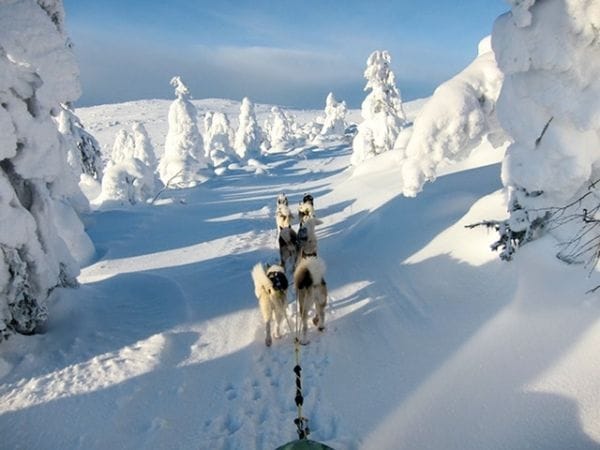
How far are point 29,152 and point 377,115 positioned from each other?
31.2 m

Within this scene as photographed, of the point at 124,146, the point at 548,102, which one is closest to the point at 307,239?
the point at 548,102

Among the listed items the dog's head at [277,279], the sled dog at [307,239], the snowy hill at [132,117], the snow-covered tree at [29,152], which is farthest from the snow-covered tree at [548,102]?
the snowy hill at [132,117]

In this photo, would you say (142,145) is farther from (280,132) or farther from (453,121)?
(453,121)

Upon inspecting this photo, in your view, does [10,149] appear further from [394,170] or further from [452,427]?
[394,170]

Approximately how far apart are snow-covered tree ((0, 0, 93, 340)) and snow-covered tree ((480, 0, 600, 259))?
691 cm

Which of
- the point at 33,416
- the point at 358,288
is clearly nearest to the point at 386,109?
the point at 358,288

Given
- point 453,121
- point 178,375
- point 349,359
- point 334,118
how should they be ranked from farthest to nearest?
point 334,118
point 453,121
point 349,359
point 178,375

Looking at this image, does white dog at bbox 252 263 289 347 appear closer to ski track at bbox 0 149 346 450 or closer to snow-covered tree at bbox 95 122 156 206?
ski track at bbox 0 149 346 450

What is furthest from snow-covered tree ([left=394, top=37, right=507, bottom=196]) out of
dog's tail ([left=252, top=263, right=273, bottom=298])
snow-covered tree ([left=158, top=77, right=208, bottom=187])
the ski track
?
snow-covered tree ([left=158, top=77, right=208, bottom=187])

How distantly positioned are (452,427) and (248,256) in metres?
9.44

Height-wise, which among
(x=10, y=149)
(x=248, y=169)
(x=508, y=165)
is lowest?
(x=248, y=169)

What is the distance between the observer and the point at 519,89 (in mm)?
6762

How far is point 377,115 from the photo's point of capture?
117ft

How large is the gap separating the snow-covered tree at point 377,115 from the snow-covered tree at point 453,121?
82.9 ft
